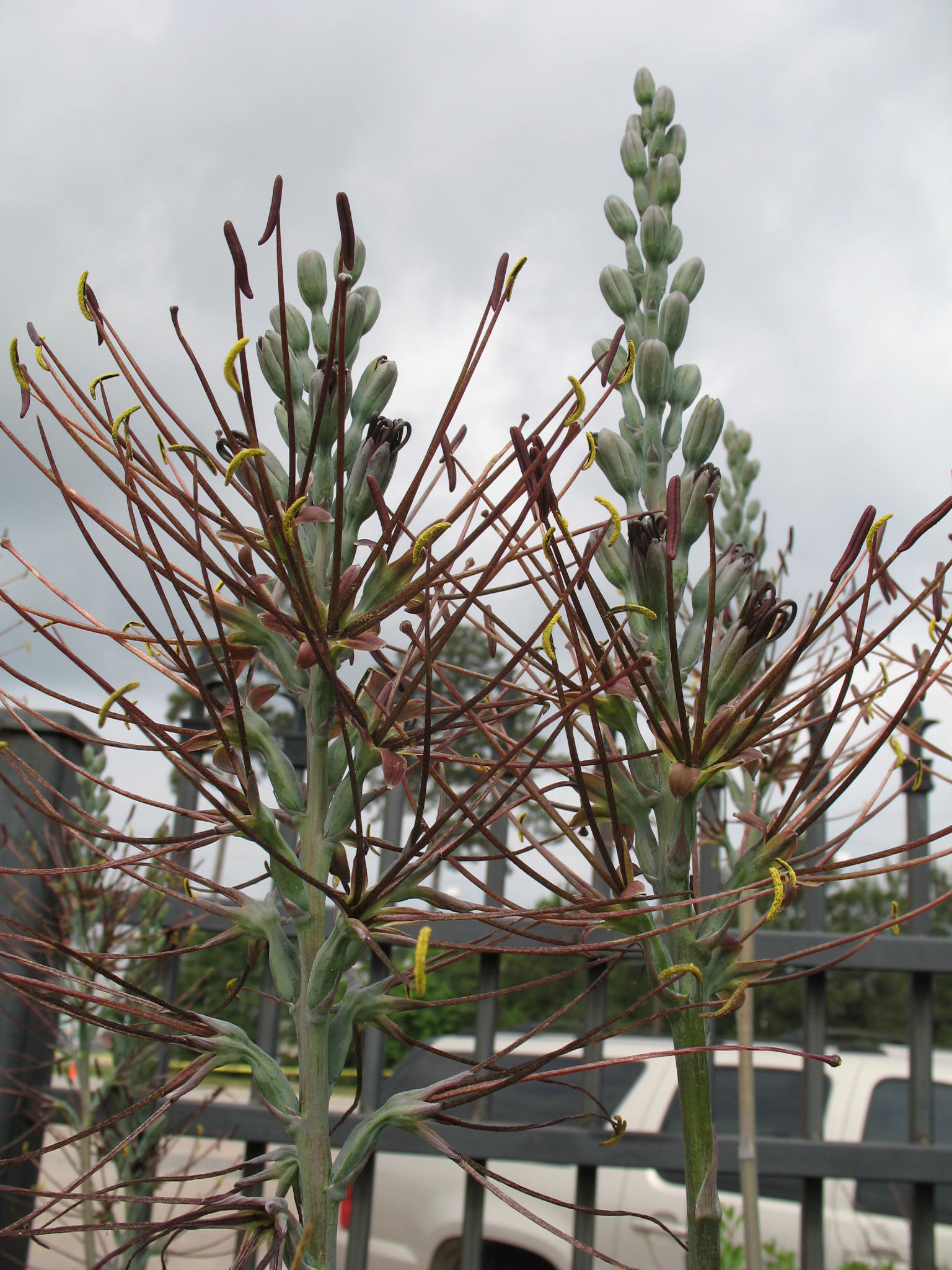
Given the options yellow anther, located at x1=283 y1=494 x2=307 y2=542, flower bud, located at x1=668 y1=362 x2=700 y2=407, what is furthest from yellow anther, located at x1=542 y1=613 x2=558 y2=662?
flower bud, located at x1=668 y1=362 x2=700 y2=407

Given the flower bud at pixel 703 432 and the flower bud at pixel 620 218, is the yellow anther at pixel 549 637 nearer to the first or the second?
the flower bud at pixel 703 432

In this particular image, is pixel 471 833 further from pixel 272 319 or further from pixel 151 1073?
pixel 151 1073

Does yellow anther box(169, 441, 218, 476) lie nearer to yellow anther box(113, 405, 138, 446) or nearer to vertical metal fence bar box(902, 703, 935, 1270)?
yellow anther box(113, 405, 138, 446)

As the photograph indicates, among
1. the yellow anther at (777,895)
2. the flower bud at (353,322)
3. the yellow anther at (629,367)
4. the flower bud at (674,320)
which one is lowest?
the yellow anther at (777,895)

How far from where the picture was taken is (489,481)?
1.48 m

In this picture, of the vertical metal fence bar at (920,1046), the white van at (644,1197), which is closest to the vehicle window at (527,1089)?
the white van at (644,1197)

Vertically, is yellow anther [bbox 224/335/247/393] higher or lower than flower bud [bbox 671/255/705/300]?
lower

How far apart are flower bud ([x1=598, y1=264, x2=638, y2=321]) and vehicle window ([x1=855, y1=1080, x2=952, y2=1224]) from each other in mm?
4200

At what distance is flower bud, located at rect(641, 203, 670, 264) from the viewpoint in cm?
205

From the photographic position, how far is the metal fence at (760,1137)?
128 inches

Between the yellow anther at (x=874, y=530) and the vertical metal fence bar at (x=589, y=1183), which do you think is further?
the vertical metal fence bar at (x=589, y=1183)

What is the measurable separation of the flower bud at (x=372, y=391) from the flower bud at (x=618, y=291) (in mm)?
585

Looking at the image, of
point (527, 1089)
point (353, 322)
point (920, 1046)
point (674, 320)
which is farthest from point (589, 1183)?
point (353, 322)

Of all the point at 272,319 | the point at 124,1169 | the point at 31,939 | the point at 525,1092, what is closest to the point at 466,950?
the point at 31,939
